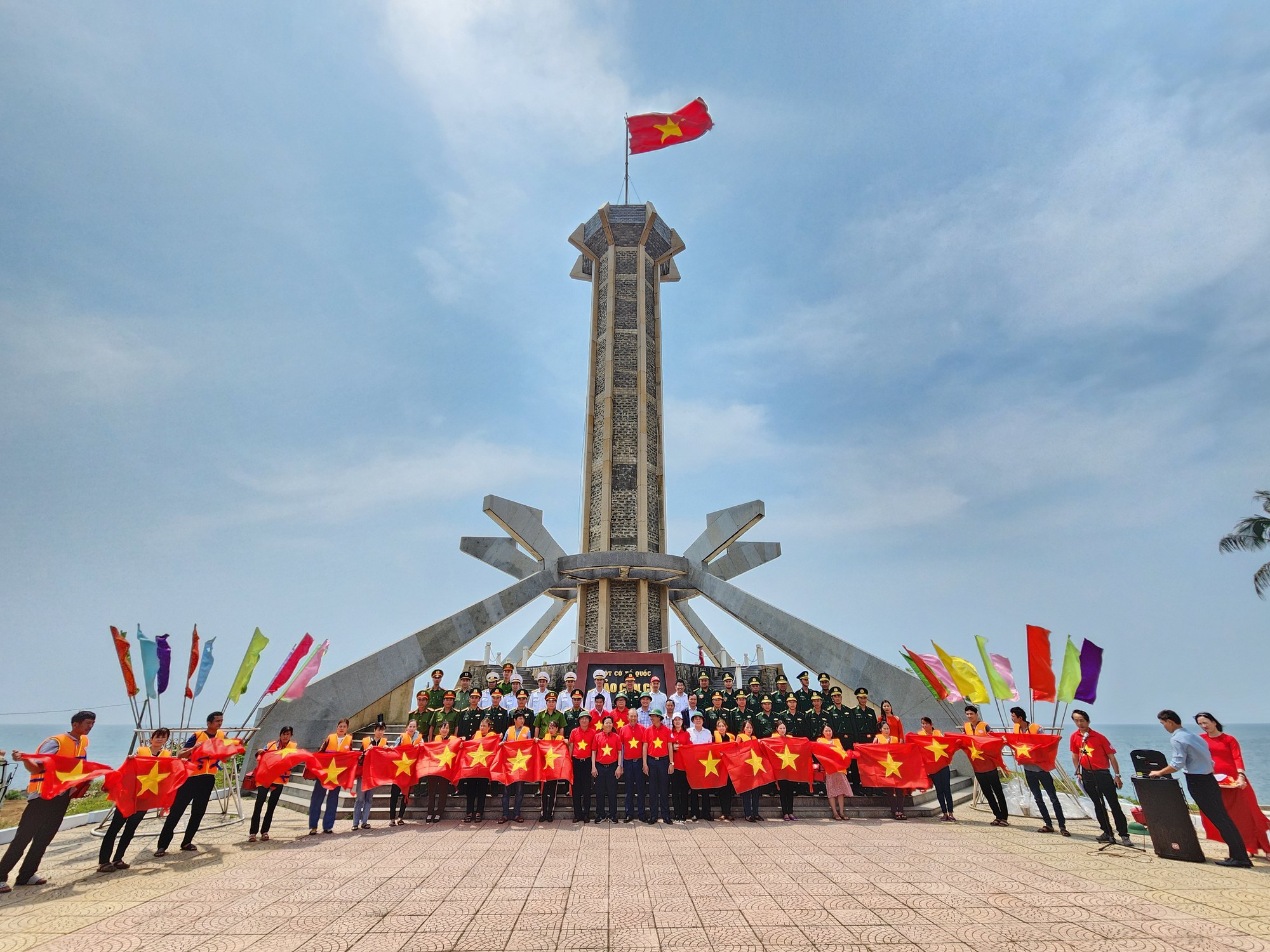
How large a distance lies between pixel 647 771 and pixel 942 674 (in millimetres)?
6010

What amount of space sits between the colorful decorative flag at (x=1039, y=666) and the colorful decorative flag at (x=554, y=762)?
6636mm

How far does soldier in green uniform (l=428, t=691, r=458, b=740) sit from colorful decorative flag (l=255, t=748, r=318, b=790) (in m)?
1.93

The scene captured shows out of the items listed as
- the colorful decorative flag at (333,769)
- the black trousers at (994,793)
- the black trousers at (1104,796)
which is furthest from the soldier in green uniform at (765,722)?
the colorful decorative flag at (333,769)

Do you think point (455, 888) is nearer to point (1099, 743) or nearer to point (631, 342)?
point (1099, 743)

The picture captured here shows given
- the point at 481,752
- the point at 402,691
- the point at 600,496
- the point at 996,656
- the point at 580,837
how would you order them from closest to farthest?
1. the point at 580,837
2. the point at 481,752
3. the point at 996,656
4. the point at 402,691
5. the point at 600,496

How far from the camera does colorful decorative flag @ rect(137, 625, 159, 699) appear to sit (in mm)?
9633

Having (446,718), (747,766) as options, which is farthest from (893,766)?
(446,718)

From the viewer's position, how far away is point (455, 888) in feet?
16.3

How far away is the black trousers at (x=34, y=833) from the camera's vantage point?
206 inches

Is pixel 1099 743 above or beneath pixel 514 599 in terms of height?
beneath

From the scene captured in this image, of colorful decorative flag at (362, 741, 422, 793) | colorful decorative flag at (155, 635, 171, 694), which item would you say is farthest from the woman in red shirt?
colorful decorative flag at (155, 635, 171, 694)

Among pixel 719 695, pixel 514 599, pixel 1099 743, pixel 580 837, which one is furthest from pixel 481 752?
pixel 514 599

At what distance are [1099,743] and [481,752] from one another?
7262 millimetres

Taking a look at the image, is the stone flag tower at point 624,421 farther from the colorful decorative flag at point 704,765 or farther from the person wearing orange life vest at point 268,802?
the person wearing orange life vest at point 268,802
